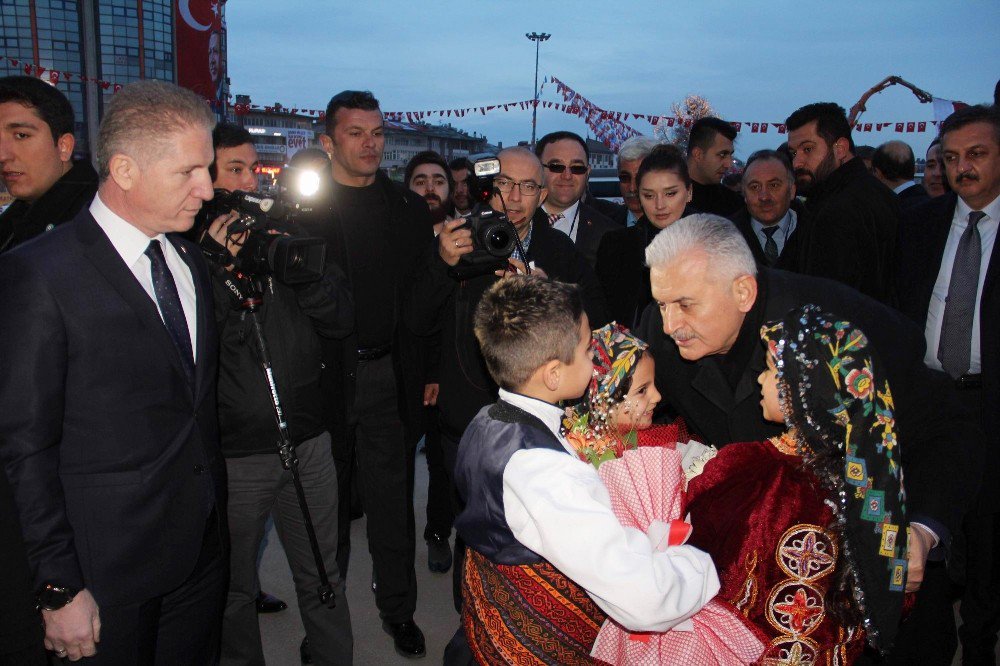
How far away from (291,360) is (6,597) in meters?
1.36

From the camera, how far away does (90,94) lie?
1669 centimetres

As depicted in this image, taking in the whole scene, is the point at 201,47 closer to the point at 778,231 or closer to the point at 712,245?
the point at 778,231

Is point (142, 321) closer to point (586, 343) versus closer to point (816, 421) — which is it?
point (586, 343)

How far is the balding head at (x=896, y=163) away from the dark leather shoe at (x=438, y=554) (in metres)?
5.61

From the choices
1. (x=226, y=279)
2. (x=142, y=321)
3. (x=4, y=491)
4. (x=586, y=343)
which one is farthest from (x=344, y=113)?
(x=4, y=491)

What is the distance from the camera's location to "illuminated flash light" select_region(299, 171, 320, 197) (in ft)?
9.18

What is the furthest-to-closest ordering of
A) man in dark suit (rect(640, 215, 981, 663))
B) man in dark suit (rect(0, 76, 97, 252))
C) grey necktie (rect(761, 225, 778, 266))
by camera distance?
1. grey necktie (rect(761, 225, 778, 266))
2. man in dark suit (rect(0, 76, 97, 252))
3. man in dark suit (rect(640, 215, 981, 663))

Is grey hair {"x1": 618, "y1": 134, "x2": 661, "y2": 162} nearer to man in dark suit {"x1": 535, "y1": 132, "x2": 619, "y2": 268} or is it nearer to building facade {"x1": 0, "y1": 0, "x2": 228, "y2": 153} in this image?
man in dark suit {"x1": 535, "y1": 132, "x2": 619, "y2": 268}

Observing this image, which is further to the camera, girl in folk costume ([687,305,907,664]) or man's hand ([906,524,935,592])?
man's hand ([906,524,935,592])

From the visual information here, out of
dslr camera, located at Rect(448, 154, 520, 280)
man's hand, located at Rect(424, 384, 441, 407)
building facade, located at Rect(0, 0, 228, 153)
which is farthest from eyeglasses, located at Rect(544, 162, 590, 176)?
building facade, located at Rect(0, 0, 228, 153)

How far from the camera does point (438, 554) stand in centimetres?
428

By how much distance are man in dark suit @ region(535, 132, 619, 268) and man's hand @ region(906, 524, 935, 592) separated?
310 cm

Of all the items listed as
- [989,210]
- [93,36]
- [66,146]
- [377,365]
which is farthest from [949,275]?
[93,36]

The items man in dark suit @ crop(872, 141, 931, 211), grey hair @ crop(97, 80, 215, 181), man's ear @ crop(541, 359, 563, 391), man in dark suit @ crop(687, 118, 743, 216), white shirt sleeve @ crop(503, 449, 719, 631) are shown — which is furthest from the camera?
man in dark suit @ crop(872, 141, 931, 211)
